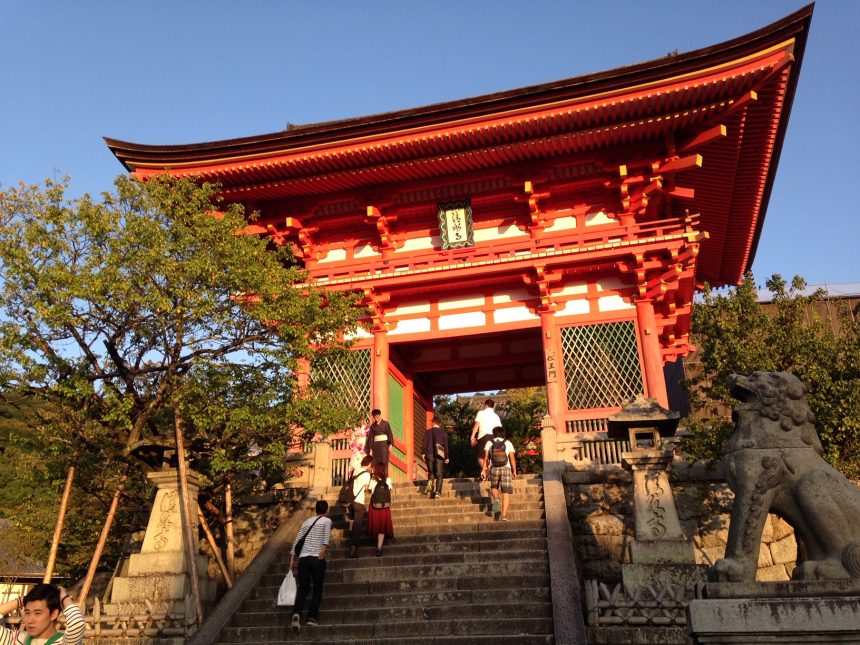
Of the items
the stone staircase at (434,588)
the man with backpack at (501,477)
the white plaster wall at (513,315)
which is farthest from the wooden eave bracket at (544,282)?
the stone staircase at (434,588)

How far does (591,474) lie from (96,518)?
9.37 meters

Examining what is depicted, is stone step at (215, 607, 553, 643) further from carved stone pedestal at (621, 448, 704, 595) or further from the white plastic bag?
carved stone pedestal at (621, 448, 704, 595)

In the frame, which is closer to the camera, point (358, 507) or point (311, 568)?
point (311, 568)

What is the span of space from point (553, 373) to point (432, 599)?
6599 mm

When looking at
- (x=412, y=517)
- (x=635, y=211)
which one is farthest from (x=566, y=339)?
(x=412, y=517)

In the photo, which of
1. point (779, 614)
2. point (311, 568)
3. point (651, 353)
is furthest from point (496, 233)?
point (779, 614)

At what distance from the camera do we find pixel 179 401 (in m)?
9.56

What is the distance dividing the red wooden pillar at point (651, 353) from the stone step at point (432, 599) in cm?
630

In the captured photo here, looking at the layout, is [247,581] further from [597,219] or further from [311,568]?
[597,219]

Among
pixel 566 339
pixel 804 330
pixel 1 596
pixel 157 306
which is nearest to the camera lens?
pixel 157 306

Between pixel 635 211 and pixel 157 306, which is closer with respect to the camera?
pixel 157 306

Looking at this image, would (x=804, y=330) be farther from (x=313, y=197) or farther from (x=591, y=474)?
(x=313, y=197)

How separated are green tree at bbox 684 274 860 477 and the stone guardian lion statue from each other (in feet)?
16.4

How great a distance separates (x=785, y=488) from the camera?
4258mm
